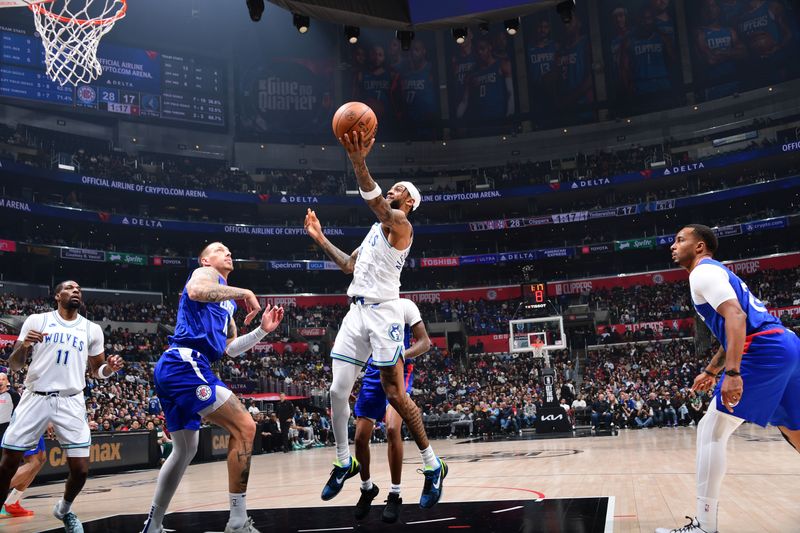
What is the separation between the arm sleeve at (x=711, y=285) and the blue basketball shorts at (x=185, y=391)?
3.27 m

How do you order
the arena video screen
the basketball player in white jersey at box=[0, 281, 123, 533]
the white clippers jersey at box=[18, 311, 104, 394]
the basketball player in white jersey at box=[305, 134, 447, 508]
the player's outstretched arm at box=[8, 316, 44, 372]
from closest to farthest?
the basketball player in white jersey at box=[305, 134, 447, 508]
the basketball player in white jersey at box=[0, 281, 123, 533]
the player's outstretched arm at box=[8, 316, 44, 372]
the white clippers jersey at box=[18, 311, 104, 394]
the arena video screen

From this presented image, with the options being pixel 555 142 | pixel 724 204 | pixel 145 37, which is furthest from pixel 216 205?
pixel 724 204

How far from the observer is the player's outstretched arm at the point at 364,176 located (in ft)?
16.4

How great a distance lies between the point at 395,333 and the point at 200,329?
149cm

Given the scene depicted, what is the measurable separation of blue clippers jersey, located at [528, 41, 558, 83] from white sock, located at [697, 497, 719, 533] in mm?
42254

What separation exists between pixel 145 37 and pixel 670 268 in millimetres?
33359

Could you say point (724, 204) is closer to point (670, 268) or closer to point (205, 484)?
point (670, 268)

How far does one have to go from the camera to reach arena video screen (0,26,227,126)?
35250 millimetres

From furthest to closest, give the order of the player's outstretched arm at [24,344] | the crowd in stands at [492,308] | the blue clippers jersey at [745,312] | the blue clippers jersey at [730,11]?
the blue clippers jersey at [730,11] < the crowd in stands at [492,308] < the player's outstretched arm at [24,344] < the blue clippers jersey at [745,312]

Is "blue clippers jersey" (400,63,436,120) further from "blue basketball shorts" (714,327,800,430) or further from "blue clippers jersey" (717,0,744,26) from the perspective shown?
"blue basketball shorts" (714,327,800,430)

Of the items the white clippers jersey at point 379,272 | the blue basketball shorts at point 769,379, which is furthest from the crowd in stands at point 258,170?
the blue basketball shorts at point 769,379

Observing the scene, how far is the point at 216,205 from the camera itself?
138 ft

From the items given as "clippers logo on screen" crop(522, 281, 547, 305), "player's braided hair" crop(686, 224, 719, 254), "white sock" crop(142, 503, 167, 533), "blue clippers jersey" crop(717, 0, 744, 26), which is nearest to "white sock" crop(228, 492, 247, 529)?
"white sock" crop(142, 503, 167, 533)

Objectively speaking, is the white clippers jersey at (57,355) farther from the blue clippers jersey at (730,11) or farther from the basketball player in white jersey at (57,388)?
the blue clippers jersey at (730,11)
